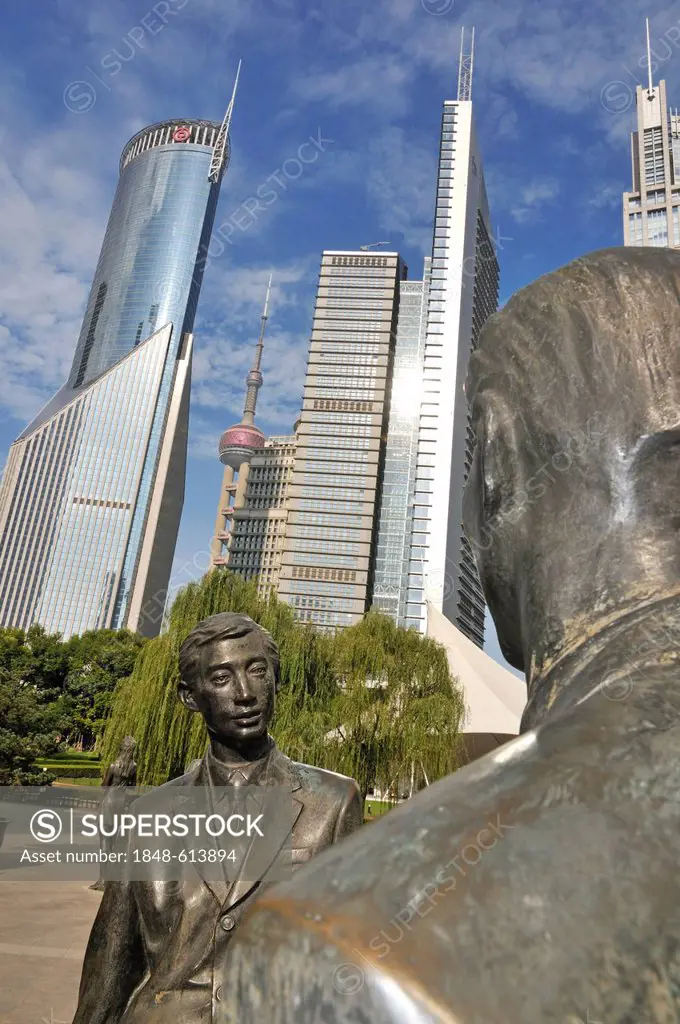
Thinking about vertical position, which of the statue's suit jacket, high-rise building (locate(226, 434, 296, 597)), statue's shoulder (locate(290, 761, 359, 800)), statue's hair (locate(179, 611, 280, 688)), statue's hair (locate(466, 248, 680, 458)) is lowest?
the statue's suit jacket

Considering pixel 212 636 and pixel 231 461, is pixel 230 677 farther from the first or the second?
pixel 231 461

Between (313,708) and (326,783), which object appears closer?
(326,783)

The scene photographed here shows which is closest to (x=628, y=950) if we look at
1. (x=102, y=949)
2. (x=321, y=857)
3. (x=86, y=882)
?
(x=321, y=857)

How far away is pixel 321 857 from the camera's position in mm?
433

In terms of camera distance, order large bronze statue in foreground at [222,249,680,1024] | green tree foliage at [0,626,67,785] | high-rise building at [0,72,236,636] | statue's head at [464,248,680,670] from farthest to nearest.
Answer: high-rise building at [0,72,236,636] → green tree foliage at [0,626,67,785] → statue's head at [464,248,680,670] → large bronze statue in foreground at [222,249,680,1024]

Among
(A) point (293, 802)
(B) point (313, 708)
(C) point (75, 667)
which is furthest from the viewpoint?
(C) point (75, 667)

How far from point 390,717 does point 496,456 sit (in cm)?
1560

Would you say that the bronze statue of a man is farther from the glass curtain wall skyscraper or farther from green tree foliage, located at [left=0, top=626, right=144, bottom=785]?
the glass curtain wall skyscraper

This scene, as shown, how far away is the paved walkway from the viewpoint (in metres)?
5.33

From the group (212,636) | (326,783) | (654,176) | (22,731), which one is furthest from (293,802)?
(654,176)

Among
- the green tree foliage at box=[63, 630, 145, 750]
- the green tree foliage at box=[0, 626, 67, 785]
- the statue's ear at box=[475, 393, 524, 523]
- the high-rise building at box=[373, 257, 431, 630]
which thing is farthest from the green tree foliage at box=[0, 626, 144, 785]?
the high-rise building at box=[373, 257, 431, 630]

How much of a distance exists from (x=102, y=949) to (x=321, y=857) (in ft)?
5.23

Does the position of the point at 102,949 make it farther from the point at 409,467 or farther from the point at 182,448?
the point at 182,448

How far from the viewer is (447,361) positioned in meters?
71.5
